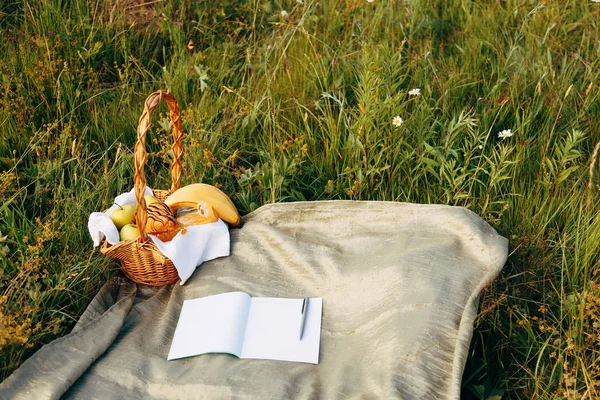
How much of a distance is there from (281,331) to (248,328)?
13 centimetres

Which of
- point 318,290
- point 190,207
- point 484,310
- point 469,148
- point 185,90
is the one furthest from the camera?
point 185,90

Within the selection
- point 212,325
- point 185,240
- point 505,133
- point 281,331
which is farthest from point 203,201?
point 505,133

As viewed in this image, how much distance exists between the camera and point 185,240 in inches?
108

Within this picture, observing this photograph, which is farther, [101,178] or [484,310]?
[101,178]

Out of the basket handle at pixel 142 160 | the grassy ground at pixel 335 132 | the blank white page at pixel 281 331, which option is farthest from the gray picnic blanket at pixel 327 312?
the basket handle at pixel 142 160

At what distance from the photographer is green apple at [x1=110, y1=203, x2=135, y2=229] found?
2.72 m

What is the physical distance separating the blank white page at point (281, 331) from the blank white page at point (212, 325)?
1.5 inches

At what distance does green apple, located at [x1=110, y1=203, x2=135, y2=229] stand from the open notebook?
436 mm

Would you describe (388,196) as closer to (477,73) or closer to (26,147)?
(477,73)

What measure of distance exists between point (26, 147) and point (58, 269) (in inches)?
35.7

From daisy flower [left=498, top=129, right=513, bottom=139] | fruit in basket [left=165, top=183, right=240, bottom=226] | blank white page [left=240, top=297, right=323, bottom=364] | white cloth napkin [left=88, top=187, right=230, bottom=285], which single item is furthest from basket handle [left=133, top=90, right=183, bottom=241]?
daisy flower [left=498, top=129, right=513, bottom=139]

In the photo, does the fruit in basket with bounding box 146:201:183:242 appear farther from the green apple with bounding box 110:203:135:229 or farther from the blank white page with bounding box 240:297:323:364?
the blank white page with bounding box 240:297:323:364

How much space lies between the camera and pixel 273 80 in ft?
12.0

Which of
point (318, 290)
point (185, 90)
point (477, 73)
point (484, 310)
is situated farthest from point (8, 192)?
point (477, 73)
